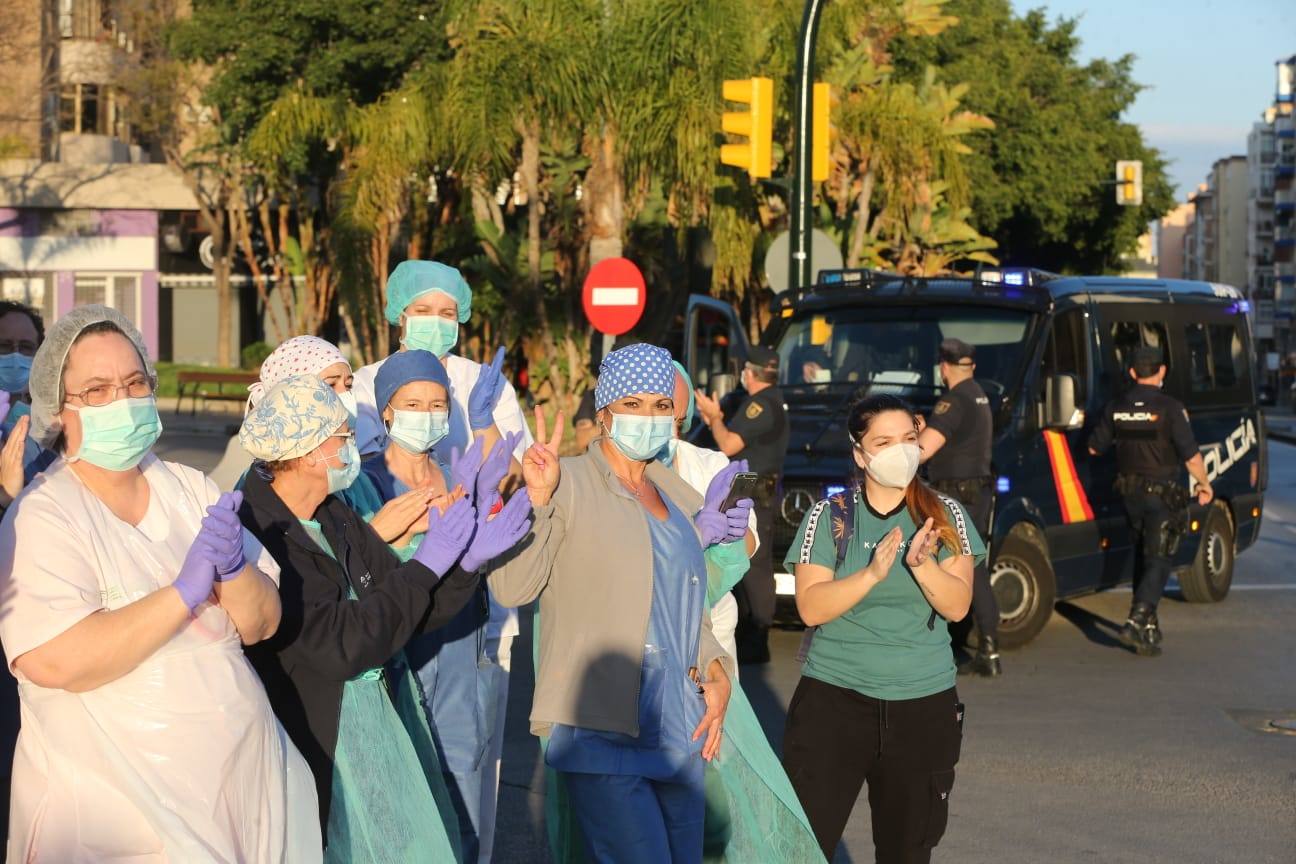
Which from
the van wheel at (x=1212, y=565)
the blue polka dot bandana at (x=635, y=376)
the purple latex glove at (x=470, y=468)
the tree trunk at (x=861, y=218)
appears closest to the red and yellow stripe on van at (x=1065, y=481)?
the van wheel at (x=1212, y=565)

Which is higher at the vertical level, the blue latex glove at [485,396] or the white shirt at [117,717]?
the blue latex glove at [485,396]

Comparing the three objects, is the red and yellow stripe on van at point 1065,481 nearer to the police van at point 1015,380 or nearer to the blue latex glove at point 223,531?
the police van at point 1015,380

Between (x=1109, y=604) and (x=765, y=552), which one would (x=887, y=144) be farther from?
(x=765, y=552)

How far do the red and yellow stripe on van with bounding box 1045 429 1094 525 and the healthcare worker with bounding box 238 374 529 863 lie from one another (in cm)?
789

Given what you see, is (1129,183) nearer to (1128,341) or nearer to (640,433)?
(1128,341)

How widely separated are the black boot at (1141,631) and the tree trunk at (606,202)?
42.6 ft

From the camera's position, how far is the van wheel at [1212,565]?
13844mm

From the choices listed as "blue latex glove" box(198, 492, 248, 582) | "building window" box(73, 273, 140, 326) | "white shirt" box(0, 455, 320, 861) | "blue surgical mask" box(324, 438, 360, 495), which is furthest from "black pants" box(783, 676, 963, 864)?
"building window" box(73, 273, 140, 326)

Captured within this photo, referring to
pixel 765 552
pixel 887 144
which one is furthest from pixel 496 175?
pixel 765 552

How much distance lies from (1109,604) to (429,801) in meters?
10.4

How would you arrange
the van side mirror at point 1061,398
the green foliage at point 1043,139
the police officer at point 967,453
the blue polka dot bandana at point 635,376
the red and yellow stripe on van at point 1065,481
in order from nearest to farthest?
1. the blue polka dot bandana at point 635,376
2. the police officer at point 967,453
3. the van side mirror at point 1061,398
4. the red and yellow stripe on van at point 1065,481
5. the green foliage at point 1043,139

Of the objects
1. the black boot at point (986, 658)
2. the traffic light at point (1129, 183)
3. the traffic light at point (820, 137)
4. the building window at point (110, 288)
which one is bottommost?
the black boot at point (986, 658)

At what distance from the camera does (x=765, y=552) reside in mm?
10641

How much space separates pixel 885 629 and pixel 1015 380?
6.59m
